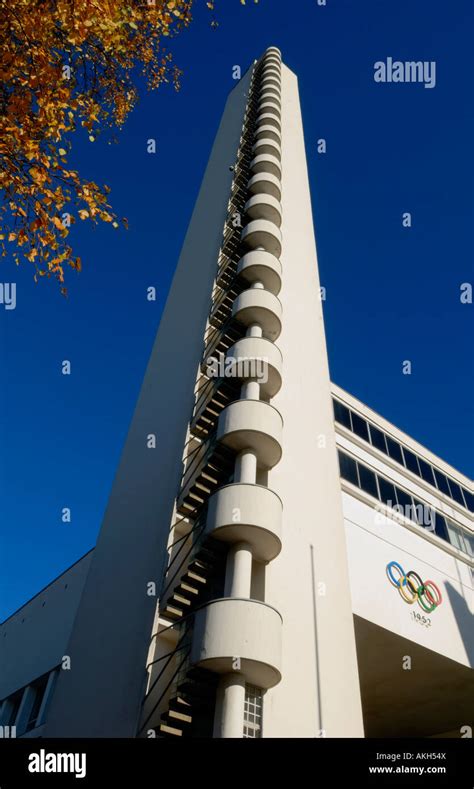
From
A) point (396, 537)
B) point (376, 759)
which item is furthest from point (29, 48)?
point (396, 537)

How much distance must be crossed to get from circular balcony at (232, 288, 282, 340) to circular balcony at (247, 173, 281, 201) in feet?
30.0

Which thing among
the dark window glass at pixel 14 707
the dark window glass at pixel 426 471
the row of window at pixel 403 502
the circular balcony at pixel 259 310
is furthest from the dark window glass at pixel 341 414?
the dark window glass at pixel 14 707

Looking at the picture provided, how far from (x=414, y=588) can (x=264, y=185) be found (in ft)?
61.3

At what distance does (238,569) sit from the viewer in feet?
38.8

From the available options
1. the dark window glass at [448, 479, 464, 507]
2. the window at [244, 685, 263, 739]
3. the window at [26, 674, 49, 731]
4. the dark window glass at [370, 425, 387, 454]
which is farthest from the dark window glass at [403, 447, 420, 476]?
the window at [26, 674, 49, 731]

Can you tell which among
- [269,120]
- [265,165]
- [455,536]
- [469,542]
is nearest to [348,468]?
[455,536]

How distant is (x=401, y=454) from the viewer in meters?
24.6

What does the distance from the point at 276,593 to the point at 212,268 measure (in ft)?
52.2

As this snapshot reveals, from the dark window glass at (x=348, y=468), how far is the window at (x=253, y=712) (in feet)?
34.2

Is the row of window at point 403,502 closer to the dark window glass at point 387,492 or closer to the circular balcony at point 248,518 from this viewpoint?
the dark window glass at point 387,492

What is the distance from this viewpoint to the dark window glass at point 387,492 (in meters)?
21.6

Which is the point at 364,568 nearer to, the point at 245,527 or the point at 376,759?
the point at 245,527

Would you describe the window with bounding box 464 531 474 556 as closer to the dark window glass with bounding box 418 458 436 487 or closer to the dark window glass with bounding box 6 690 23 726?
the dark window glass with bounding box 418 458 436 487

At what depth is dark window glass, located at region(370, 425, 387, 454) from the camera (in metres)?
23.5
